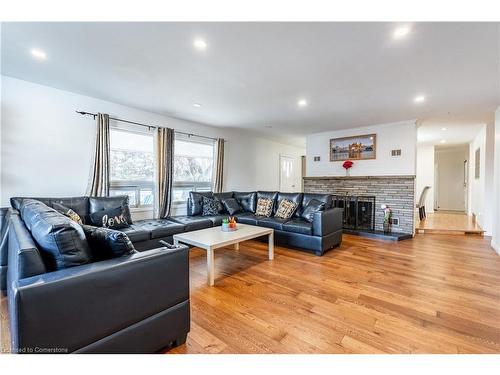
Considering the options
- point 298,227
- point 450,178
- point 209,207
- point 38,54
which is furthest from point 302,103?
point 450,178

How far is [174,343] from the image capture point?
5.19 feet

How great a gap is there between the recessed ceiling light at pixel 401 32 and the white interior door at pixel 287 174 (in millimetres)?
5829

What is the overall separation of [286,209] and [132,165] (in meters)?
2.91

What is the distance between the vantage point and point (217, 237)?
2961mm

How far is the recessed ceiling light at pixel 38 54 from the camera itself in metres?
2.33

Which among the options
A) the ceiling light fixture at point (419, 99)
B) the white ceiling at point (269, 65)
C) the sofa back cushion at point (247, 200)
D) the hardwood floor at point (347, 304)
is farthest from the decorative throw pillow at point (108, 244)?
the ceiling light fixture at point (419, 99)

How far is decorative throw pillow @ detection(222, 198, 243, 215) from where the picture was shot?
4.88 meters

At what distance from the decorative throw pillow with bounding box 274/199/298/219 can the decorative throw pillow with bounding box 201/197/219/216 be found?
3.93 ft

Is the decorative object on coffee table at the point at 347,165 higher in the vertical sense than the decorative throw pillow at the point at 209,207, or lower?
higher

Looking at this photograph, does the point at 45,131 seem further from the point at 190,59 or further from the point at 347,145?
the point at 347,145

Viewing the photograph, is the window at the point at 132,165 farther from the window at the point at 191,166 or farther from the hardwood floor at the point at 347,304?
the hardwood floor at the point at 347,304

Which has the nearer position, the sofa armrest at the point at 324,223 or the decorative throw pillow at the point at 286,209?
the sofa armrest at the point at 324,223
